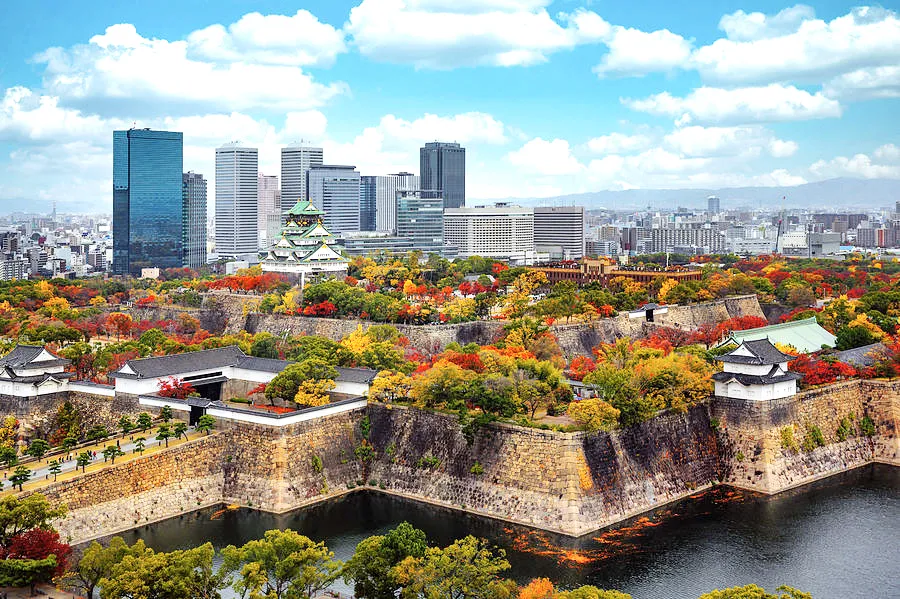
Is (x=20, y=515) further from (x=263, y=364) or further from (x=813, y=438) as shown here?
(x=813, y=438)

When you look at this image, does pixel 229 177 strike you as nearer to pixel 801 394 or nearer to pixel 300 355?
pixel 300 355

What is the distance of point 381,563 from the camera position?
948 inches

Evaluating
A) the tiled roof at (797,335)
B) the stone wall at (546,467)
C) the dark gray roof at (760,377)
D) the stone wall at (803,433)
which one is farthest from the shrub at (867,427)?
the stone wall at (546,467)

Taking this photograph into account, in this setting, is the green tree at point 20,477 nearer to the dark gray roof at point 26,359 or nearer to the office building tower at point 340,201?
the dark gray roof at point 26,359

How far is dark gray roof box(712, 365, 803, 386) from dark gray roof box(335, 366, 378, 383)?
12.6 m

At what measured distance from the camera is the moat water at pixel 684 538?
27.4 meters

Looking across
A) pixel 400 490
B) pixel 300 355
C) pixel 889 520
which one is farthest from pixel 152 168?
pixel 889 520

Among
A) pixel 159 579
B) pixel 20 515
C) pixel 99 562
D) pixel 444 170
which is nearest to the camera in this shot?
pixel 159 579

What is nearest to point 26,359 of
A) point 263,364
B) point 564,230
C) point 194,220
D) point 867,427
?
point 263,364

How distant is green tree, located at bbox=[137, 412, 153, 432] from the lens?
34812mm

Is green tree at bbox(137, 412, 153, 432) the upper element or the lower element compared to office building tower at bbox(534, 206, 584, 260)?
lower

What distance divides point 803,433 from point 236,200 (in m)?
141

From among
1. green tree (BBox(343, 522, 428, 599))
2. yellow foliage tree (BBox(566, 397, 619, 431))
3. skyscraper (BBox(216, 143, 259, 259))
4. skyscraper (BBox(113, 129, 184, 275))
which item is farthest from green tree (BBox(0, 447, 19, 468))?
skyscraper (BBox(216, 143, 259, 259))

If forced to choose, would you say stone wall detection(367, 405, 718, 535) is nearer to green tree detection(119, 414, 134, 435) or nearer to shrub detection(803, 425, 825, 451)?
shrub detection(803, 425, 825, 451)
